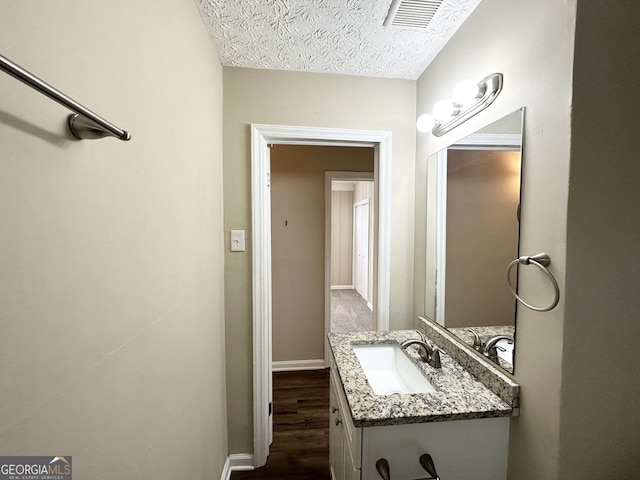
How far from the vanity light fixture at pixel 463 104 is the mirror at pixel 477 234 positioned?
9 centimetres

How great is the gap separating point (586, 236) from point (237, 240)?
4.82 ft

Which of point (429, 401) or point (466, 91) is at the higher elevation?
point (466, 91)

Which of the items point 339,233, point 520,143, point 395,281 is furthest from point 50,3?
point 339,233

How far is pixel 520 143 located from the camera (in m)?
0.90

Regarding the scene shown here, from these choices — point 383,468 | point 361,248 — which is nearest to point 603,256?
point 383,468

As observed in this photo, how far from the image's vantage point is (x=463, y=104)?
118 cm

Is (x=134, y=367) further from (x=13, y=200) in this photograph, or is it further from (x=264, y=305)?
(x=264, y=305)

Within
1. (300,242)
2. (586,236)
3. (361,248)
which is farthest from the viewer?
(361,248)

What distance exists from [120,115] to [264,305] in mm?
1197

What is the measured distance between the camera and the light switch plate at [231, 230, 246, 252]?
1.56m

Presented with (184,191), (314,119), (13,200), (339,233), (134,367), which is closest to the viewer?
(13,200)

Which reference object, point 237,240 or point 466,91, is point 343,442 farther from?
point 466,91

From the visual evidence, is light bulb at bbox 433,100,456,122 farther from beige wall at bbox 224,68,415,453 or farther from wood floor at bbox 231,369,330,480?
wood floor at bbox 231,369,330,480

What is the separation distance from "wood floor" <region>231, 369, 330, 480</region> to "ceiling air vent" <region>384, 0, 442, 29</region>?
2404mm
